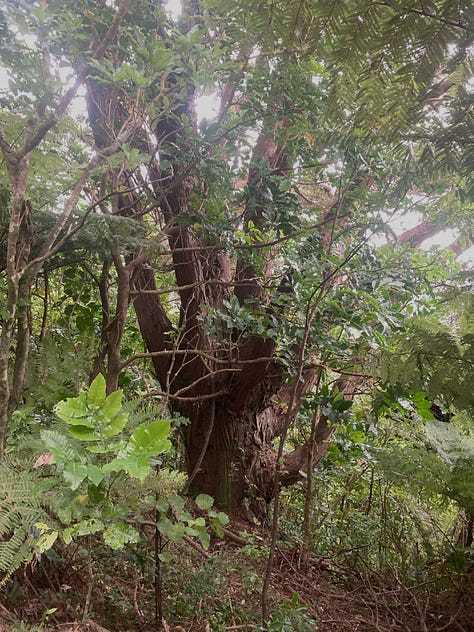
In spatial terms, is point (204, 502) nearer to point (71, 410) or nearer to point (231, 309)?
point (71, 410)

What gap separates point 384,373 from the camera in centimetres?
185

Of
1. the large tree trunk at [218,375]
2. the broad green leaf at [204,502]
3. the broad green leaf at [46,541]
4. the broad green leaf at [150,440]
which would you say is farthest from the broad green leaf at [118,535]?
the large tree trunk at [218,375]

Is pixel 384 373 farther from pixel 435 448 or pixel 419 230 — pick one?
pixel 419 230

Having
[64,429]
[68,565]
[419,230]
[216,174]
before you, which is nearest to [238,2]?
[216,174]

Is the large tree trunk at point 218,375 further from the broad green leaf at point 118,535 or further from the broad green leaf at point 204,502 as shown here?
the broad green leaf at point 118,535

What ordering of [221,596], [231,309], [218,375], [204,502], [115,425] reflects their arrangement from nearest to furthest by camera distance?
[115,425] < [204,502] < [221,596] < [231,309] < [218,375]

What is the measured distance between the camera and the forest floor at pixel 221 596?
5.06 feet

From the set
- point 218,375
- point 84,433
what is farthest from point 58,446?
point 218,375

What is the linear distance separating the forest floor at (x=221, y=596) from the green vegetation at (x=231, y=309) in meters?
0.02

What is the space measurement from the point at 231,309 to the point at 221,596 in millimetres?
1538

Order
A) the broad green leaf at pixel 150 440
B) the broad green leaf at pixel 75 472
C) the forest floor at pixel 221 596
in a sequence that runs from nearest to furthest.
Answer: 1. the broad green leaf at pixel 75 472
2. the broad green leaf at pixel 150 440
3. the forest floor at pixel 221 596

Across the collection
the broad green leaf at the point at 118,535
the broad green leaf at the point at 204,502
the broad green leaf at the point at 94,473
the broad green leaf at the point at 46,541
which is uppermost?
the broad green leaf at the point at 94,473

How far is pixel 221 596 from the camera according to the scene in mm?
2229

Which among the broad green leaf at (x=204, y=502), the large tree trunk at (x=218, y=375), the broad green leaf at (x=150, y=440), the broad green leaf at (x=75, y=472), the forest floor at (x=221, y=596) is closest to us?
the broad green leaf at (x=75, y=472)
